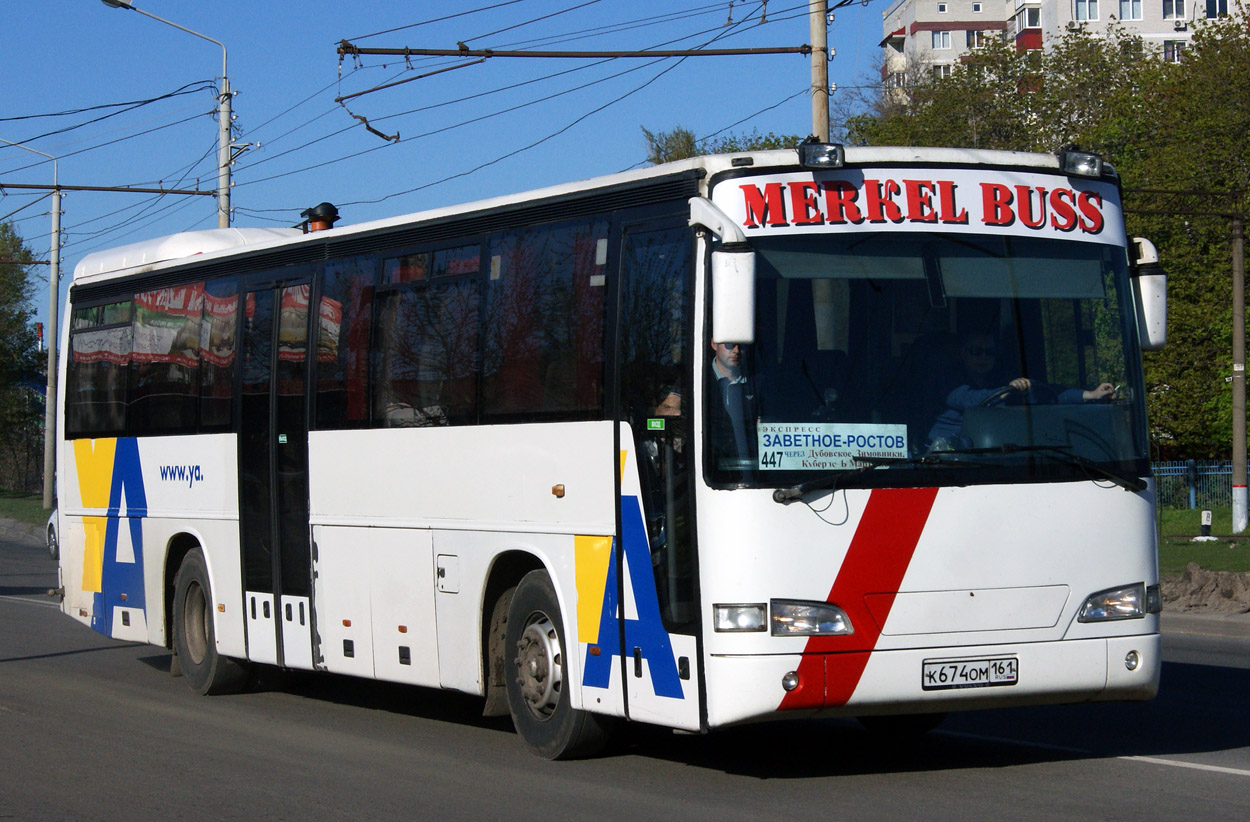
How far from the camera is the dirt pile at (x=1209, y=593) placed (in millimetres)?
18516

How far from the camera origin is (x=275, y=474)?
1192 cm

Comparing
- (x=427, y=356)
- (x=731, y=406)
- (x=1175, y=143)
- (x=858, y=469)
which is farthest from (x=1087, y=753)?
(x=1175, y=143)

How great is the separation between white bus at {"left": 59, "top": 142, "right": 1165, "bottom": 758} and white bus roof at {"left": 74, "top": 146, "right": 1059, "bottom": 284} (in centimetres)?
3

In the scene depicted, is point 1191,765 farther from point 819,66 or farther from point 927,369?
point 819,66

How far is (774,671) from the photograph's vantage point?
24.6 ft

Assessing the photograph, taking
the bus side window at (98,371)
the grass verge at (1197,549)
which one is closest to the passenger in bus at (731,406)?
the bus side window at (98,371)

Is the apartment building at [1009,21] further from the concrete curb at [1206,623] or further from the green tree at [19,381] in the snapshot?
the concrete curb at [1206,623]

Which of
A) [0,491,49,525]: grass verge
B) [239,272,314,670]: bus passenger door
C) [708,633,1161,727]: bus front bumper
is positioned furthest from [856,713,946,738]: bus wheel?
[0,491,49,525]: grass verge

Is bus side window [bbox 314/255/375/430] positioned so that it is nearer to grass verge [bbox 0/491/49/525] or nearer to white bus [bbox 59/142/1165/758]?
white bus [bbox 59/142/1165/758]

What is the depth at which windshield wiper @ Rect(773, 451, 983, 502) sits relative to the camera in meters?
7.57

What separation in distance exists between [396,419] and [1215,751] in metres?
5.34

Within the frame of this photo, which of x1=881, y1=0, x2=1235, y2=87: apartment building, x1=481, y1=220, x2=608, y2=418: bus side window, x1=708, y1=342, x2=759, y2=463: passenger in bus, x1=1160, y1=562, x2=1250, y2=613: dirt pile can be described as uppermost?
x1=881, y1=0, x2=1235, y2=87: apartment building

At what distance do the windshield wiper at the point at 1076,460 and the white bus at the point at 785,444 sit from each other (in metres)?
0.01

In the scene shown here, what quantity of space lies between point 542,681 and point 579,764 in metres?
0.51
